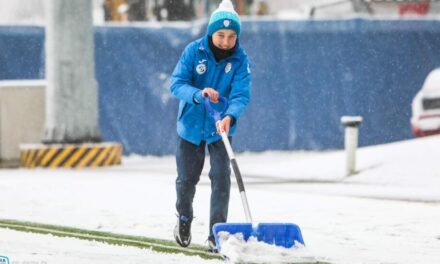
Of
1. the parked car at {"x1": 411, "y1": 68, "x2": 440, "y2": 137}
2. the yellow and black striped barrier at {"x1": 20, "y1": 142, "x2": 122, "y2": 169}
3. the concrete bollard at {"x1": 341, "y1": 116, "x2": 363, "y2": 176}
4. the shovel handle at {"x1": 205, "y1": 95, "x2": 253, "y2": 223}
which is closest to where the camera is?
the shovel handle at {"x1": 205, "y1": 95, "x2": 253, "y2": 223}

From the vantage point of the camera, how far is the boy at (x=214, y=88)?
747 centimetres

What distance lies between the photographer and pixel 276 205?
1113cm

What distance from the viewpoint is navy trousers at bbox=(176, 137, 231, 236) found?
7633 millimetres

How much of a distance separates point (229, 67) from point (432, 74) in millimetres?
11136

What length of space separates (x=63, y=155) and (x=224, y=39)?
923 cm

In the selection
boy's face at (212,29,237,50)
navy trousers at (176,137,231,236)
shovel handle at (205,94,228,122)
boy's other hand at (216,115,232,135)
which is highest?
boy's face at (212,29,237,50)

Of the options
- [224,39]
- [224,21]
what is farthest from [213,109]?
[224,21]

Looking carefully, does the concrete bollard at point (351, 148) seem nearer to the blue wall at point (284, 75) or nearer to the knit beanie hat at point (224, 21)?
the blue wall at point (284, 75)

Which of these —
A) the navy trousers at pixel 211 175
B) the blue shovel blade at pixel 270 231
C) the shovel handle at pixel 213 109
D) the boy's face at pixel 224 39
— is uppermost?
the boy's face at pixel 224 39

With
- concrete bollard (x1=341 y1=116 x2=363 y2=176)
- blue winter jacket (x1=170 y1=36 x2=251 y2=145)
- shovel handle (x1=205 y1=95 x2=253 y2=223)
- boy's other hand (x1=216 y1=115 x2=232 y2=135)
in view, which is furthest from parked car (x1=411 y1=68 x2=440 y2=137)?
boy's other hand (x1=216 y1=115 x2=232 y2=135)

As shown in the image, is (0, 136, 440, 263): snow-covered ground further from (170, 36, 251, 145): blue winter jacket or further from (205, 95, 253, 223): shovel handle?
(170, 36, 251, 145): blue winter jacket

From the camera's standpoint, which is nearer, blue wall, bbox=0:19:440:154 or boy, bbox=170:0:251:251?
boy, bbox=170:0:251:251

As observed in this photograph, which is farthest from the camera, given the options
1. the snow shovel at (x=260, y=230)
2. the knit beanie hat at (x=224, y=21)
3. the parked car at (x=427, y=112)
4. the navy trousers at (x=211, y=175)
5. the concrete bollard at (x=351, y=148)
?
the parked car at (x=427, y=112)

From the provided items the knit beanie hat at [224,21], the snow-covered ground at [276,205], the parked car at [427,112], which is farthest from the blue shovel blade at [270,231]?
the parked car at [427,112]
